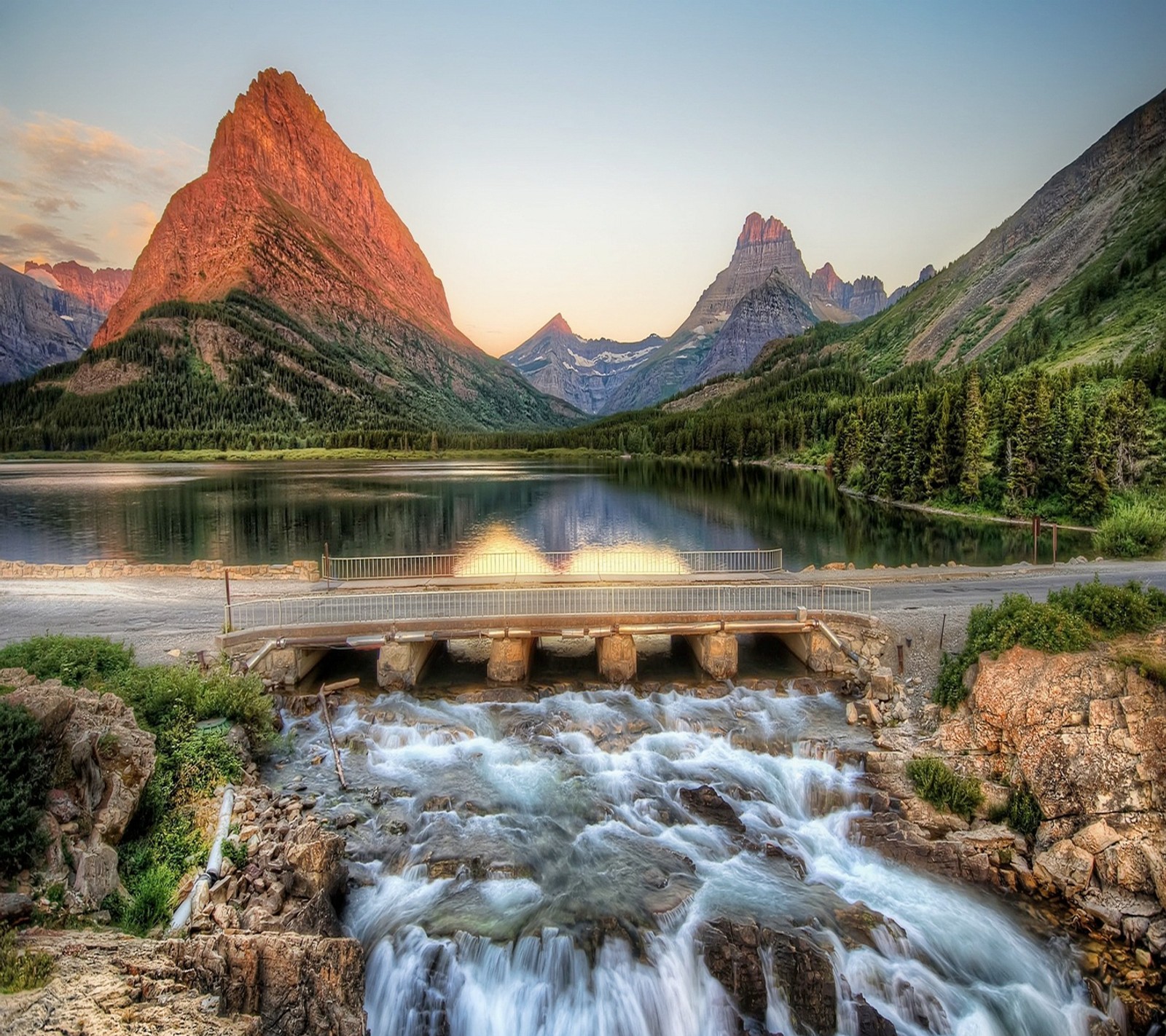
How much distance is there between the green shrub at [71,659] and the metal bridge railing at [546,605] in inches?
177

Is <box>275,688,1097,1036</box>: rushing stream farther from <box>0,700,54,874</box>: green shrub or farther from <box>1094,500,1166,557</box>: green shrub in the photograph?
<box>1094,500,1166,557</box>: green shrub

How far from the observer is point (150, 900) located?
12219 mm

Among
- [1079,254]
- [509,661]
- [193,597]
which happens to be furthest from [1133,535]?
[1079,254]

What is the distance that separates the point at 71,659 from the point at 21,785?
829 centimetres

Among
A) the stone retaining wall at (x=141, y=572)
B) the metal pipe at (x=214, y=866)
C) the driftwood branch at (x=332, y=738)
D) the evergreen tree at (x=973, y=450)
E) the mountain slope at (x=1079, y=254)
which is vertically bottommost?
the driftwood branch at (x=332, y=738)

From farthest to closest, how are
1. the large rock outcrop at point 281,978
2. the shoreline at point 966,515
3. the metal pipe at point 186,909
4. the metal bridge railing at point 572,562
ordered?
the shoreline at point 966,515
the metal bridge railing at point 572,562
the metal pipe at point 186,909
the large rock outcrop at point 281,978

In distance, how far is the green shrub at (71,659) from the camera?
1803 centimetres

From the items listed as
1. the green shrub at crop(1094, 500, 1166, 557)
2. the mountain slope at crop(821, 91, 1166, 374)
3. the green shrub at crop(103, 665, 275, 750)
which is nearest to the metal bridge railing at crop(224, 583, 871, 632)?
the green shrub at crop(103, 665, 275, 750)

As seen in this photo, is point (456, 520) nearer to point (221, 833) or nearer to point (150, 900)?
point (221, 833)

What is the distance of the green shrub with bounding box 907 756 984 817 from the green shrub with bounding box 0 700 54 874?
19.1 meters

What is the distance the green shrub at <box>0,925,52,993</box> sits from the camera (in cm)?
859

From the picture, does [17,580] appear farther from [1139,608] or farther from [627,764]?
[1139,608]

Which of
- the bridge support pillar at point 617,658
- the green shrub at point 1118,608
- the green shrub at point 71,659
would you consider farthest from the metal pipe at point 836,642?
the green shrub at point 71,659

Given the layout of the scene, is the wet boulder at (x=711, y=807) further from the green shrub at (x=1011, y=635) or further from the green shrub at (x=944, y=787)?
the green shrub at (x=1011, y=635)
